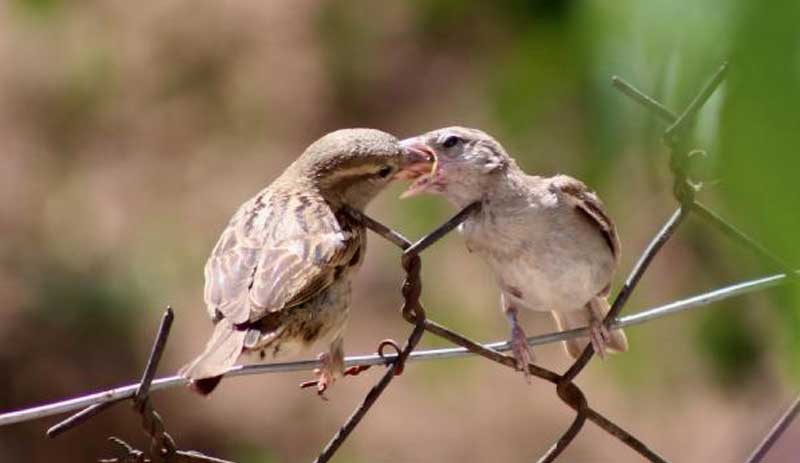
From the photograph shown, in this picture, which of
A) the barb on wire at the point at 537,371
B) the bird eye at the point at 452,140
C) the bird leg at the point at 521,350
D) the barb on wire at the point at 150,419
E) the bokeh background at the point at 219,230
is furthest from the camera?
the bokeh background at the point at 219,230

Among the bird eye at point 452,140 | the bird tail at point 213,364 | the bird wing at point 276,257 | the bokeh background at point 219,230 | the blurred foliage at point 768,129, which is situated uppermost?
the blurred foliage at point 768,129

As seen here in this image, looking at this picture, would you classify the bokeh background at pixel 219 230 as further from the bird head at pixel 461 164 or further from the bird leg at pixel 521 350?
the bird leg at pixel 521 350

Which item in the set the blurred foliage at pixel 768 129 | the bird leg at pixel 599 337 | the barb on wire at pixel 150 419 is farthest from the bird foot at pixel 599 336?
the blurred foliage at pixel 768 129

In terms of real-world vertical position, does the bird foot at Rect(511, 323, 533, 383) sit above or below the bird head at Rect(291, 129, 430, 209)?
below

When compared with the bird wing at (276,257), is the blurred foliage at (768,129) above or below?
above

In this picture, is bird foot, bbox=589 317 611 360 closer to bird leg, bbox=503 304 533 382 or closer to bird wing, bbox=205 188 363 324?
bird leg, bbox=503 304 533 382

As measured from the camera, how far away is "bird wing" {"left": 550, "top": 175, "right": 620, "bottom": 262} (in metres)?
3.20

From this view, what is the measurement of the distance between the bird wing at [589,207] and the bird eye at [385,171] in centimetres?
39

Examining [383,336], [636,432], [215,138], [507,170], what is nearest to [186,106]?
[215,138]

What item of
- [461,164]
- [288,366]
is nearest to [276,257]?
[461,164]

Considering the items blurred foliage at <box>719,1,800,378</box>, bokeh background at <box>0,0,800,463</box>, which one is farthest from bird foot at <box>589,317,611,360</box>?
blurred foliage at <box>719,1,800,378</box>

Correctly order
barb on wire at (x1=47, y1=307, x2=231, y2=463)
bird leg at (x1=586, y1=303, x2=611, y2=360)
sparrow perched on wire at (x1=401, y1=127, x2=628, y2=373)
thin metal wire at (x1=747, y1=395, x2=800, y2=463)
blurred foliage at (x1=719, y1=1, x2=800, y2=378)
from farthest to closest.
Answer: sparrow perched on wire at (x1=401, y1=127, x2=628, y2=373)
bird leg at (x1=586, y1=303, x2=611, y2=360)
thin metal wire at (x1=747, y1=395, x2=800, y2=463)
barb on wire at (x1=47, y1=307, x2=231, y2=463)
blurred foliage at (x1=719, y1=1, x2=800, y2=378)

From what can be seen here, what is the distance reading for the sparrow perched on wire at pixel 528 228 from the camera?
123 inches

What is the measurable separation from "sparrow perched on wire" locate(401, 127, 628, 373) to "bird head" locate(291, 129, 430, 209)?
0.08 m
